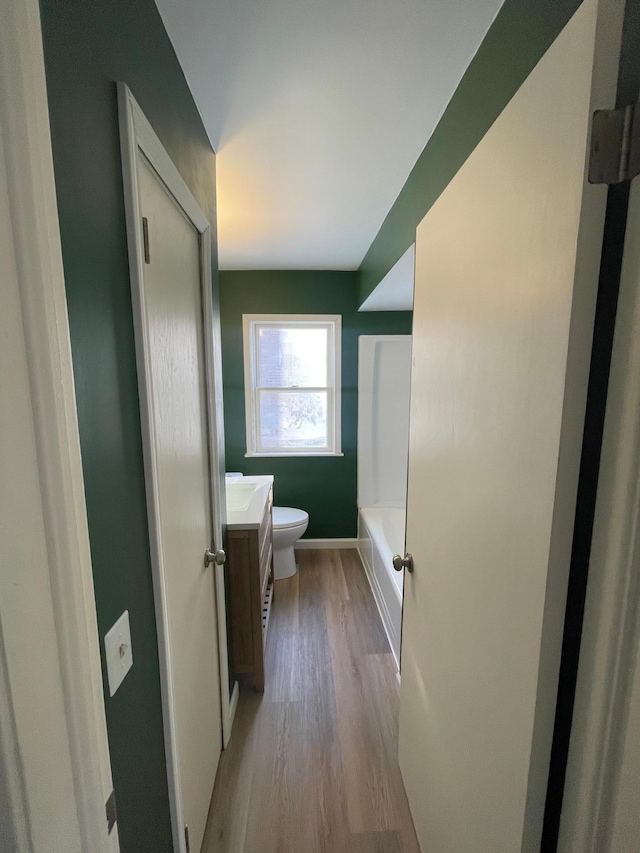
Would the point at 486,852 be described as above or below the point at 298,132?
below

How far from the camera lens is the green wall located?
0.59 meters

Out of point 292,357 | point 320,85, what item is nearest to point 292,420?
point 292,357

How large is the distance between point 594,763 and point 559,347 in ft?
2.13

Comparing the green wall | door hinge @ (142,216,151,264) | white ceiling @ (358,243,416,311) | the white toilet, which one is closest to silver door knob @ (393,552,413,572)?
the green wall

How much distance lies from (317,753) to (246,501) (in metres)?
1.20

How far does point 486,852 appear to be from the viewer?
2.73ft

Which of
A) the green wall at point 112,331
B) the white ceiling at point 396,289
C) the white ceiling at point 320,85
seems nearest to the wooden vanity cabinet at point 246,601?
the green wall at point 112,331

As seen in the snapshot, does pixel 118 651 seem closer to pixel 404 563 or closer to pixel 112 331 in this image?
pixel 112 331

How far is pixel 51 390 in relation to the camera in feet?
1.41

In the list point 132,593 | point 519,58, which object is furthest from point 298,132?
point 132,593

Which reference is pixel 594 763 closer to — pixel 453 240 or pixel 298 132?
pixel 453 240

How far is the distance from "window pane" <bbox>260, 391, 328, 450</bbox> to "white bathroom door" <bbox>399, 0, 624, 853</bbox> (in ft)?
7.46

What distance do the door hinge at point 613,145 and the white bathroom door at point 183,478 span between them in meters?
0.84

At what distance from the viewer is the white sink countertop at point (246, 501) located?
1.81 metres
